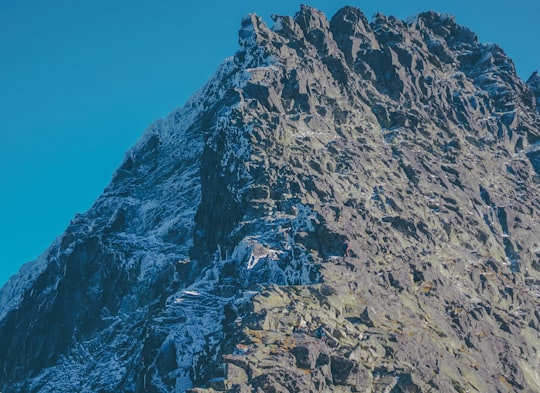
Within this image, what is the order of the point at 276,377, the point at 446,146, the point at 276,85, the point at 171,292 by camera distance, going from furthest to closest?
1. the point at 446,146
2. the point at 276,85
3. the point at 171,292
4. the point at 276,377

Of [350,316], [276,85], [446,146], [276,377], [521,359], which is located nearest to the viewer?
[276,377]

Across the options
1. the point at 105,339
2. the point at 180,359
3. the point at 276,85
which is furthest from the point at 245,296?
the point at 276,85

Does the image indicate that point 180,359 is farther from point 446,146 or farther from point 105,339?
point 446,146

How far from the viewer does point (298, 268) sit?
138750 mm

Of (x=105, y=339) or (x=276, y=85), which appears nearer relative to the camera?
(x=105, y=339)

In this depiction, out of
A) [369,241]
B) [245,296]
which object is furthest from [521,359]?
[245,296]

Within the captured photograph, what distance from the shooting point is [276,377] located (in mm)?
112000

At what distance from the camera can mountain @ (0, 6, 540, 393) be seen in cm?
12412

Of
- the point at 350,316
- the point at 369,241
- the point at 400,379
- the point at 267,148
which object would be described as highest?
the point at 267,148

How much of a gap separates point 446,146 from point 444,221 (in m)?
30.0

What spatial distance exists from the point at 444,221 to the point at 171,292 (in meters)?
41.3

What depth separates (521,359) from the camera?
469ft

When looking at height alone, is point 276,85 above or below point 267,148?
above

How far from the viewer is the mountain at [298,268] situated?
124125 millimetres
